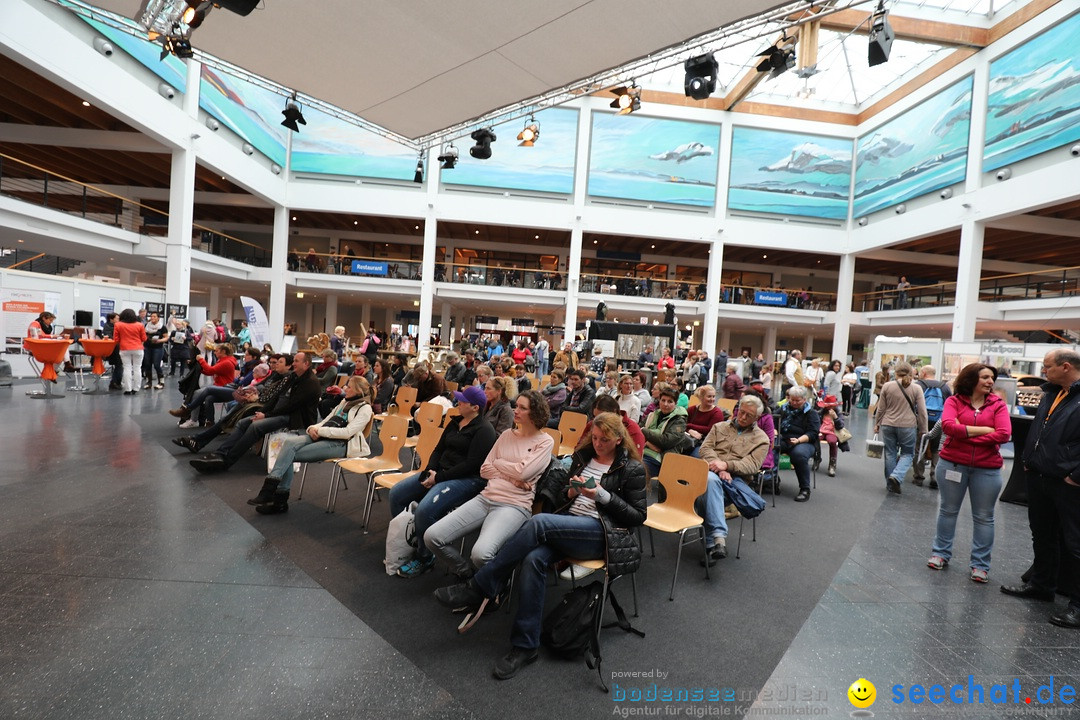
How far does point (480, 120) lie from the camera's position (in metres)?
7.64

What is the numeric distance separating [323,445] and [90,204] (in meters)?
16.9

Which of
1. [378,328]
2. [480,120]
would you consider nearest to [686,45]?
[480,120]

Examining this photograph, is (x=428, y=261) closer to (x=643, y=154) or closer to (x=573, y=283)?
(x=573, y=283)

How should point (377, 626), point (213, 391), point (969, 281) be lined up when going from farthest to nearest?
1. point (969, 281)
2. point (213, 391)
3. point (377, 626)

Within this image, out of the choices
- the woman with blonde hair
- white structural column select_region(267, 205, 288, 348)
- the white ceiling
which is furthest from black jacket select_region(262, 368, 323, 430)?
white structural column select_region(267, 205, 288, 348)

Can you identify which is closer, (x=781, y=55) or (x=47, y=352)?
(x=781, y=55)

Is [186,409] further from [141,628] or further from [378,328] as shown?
[378,328]

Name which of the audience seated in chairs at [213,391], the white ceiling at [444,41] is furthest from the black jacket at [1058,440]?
the audience seated in chairs at [213,391]

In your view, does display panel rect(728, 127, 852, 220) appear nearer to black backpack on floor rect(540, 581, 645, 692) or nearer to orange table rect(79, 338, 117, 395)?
orange table rect(79, 338, 117, 395)

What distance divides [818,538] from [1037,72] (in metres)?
16.6

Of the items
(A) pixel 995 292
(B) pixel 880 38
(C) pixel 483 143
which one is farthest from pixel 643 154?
(B) pixel 880 38

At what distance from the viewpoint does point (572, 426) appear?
→ 579 cm

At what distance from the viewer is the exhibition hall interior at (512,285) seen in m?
2.46

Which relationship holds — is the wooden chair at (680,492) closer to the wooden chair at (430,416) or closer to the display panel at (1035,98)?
the wooden chair at (430,416)
